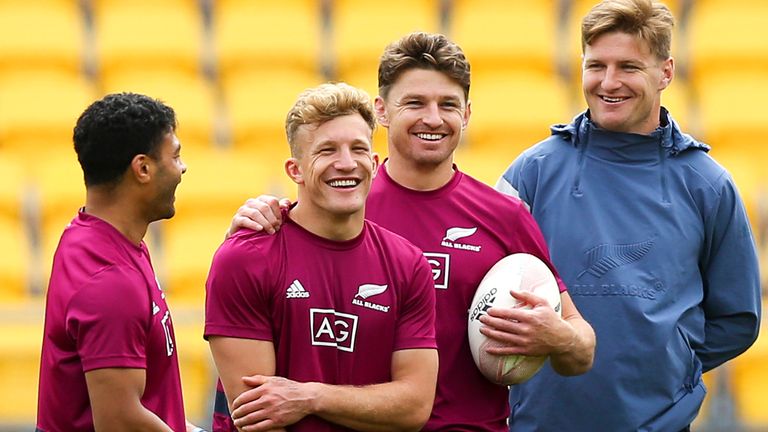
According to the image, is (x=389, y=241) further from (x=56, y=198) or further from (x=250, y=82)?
(x=250, y=82)

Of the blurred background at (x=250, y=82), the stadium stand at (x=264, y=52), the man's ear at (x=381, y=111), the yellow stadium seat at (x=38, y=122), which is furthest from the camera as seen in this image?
the stadium stand at (x=264, y=52)

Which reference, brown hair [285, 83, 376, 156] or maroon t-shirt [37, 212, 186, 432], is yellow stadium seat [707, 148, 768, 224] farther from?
maroon t-shirt [37, 212, 186, 432]

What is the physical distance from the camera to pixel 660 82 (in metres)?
4.84

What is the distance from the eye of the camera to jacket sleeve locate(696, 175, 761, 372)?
4848 mm

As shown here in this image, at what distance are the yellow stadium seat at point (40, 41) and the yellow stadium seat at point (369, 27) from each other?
68.4 inches

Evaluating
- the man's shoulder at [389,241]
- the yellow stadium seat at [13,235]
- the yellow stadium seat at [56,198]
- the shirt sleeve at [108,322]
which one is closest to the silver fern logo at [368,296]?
the man's shoulder at [389,241]

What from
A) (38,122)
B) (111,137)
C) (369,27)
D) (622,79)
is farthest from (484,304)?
(369,27)

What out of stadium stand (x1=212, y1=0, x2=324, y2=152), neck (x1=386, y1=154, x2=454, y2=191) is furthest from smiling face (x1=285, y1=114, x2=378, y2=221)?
stadium stand (x1=212, y1=0, x2=324, y2=152)

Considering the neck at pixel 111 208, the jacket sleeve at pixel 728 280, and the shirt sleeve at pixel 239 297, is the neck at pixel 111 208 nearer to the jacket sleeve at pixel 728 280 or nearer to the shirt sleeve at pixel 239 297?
the shirt sleeve at pixel 239 297

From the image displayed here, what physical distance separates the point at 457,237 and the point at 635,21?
1034 millimetres

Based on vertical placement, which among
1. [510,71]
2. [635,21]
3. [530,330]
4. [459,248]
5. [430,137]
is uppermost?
[635,21]

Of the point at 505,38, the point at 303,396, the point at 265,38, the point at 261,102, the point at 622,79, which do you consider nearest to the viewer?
the point at 303,396

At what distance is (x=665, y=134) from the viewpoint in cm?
488

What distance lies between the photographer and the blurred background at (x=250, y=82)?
786 centimetres
